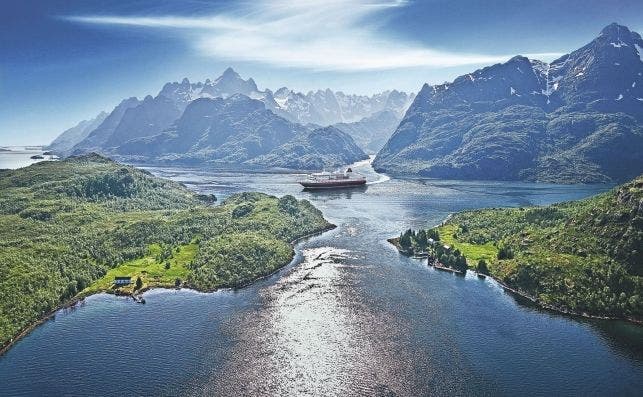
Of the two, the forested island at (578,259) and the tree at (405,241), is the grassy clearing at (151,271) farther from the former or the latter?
the forested island at (578,259)

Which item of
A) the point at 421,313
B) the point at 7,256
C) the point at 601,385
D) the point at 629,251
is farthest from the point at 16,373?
the point at 629,251

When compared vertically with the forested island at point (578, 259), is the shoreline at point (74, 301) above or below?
below

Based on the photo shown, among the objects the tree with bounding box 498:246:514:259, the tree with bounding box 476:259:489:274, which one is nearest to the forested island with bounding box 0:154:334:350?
the tree with bounding box 476:259:489:274

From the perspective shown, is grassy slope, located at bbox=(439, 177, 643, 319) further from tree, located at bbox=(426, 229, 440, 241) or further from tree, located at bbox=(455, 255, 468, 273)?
tree, located at bbox=(426, 229, 440, 241)

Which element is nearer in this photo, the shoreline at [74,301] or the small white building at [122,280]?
the shoreline at [74,301]

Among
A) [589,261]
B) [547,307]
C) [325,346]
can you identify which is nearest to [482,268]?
[547,307]

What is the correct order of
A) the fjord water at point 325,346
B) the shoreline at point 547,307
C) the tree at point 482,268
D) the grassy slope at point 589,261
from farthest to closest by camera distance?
the tree at point 482,268 < the grassy slope at point 589,261 < the shoreline at point 547,307 < the fjord water at point 325,346

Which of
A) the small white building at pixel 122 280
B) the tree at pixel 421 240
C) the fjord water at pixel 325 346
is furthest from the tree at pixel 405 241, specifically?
the small white building at pixel 122 280
